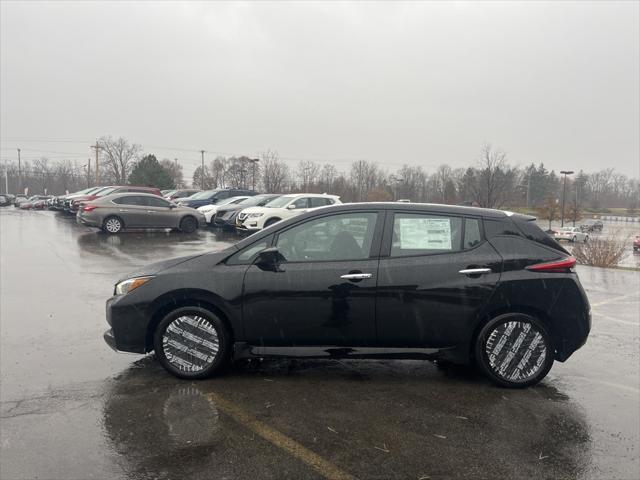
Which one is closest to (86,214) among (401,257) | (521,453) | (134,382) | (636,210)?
(134,382)

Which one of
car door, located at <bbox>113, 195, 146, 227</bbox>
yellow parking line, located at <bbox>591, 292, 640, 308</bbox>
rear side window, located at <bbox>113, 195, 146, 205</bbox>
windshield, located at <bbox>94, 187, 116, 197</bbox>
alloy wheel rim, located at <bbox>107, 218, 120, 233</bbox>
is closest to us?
yellow parking line, located at <bbox>591, 292, 640, 308</bbox>

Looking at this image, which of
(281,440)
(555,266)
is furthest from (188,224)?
(281,440)

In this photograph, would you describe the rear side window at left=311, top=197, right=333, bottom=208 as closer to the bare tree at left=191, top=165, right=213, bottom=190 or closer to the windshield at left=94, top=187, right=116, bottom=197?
the windshield at left=94, top=187, right=116, bottom=197

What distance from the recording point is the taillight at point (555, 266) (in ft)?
14.4

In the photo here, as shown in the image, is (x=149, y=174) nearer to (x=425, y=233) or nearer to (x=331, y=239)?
(x=331, y=239)

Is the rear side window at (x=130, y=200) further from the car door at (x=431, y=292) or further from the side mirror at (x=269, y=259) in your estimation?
the car door at (x=431, y=292)

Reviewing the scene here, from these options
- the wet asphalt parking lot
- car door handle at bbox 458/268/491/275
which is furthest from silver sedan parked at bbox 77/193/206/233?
car door handle at bbox 458/268/491/275

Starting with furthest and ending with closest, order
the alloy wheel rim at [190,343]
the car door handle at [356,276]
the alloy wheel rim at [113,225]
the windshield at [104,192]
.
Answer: the windshield at [104,192], the alloy wheel rim at [113,225], the alloy wheel rim at [190,343], the car door handle at [356,276]

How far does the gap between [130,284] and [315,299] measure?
5.64ft

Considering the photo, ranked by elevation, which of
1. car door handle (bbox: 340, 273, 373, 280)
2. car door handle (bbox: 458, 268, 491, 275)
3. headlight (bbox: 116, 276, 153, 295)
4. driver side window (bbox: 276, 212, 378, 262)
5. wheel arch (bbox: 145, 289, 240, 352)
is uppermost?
driver side window (bbox: 276, 212, 378, 262)

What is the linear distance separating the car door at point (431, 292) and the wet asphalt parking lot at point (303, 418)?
20.0 inches

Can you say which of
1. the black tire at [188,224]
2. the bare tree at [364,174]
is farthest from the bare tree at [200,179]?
the black tire at [188,224]

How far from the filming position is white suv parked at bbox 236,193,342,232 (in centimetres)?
1744

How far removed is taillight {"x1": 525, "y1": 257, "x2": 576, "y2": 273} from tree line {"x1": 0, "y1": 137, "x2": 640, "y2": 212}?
16617mm
